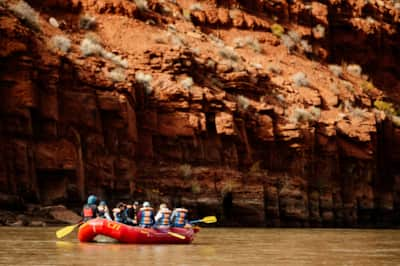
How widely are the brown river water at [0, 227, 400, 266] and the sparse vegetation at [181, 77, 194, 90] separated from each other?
16.5 m

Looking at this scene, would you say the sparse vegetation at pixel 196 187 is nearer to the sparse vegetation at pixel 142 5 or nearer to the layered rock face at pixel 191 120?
the layered rock face at pixel 191 120

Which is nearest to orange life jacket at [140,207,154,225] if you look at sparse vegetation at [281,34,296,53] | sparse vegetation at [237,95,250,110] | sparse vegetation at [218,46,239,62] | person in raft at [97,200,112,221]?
person in raft at [97,200,112,221]

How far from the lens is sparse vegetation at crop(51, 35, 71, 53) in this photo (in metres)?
50.1

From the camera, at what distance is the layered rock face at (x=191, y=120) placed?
148ft

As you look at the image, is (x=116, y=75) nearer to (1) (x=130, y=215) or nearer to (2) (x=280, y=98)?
(2) (x=280, y=98)

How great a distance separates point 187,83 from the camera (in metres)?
52.9

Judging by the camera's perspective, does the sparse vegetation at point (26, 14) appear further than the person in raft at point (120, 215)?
Yes

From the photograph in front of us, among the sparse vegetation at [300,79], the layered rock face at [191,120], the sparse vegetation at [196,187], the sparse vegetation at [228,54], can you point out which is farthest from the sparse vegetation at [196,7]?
the sparse vegetation at [196,187]

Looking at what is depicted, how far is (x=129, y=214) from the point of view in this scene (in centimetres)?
3456

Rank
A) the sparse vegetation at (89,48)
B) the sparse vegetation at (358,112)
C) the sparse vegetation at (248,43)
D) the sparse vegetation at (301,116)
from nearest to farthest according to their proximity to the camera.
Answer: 1. the sparse vegetation at (89,48)
2. the sparse vegetation at (301,116)
3. the sparse vegetation at (358,112)
4. the sparse vegetation at (248,43)

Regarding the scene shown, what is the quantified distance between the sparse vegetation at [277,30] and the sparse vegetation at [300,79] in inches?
229

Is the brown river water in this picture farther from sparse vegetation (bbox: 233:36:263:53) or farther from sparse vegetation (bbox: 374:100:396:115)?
sparse vegetation (bbox: 374:100:396:115)

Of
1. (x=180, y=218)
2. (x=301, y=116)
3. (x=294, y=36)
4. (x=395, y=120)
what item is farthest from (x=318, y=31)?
(x=180, y=218)

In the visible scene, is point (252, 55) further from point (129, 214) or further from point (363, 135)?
point (129, 214)
